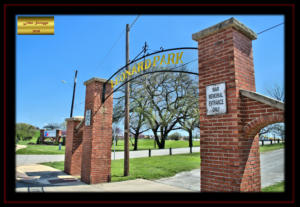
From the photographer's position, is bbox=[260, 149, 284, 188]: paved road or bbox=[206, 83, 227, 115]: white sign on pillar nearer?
bbox=[206, 83, 227, 115]: white sign on pillar

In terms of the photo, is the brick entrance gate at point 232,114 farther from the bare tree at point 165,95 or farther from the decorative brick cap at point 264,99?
the bare tree at point 165,95

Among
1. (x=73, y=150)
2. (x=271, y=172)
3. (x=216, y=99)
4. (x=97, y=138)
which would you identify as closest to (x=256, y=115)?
(x=216, y=99)

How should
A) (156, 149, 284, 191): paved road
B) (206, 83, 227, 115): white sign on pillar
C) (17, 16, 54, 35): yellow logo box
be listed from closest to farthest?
1. (206, 83, 227, 115): white sign on pillar
2. (17, 16, 54, 35): yellow logo box
3. (156, 149, 284, 191): paved road

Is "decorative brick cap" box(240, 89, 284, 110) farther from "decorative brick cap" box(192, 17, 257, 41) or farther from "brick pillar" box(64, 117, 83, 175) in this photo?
"brick pillar" box(64, 117, 83, 175)

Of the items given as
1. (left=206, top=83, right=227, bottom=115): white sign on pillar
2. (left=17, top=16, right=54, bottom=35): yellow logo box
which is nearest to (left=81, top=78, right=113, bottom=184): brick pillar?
(left=17, top=16, right=54, bottom=35): yellow logo box

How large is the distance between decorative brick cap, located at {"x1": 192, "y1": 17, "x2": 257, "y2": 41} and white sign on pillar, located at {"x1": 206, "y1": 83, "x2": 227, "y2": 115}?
3.50 ft

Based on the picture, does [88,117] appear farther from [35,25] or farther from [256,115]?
[256,115]

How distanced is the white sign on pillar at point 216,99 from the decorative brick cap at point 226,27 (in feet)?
3.50

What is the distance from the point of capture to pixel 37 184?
701 cm

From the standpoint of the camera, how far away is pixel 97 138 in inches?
286

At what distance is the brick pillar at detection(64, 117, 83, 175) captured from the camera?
9211 millimetres
